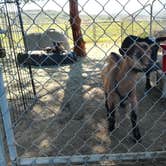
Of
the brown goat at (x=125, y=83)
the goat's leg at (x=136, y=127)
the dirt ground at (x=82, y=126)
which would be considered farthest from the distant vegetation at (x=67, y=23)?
the goat's leg at (x=136, y=127)

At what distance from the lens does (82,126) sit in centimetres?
414

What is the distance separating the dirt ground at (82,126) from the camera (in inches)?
141

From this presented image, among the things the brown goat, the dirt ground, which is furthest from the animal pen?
the brown goat

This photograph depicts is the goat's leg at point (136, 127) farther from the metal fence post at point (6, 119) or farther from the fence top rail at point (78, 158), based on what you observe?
the metal fence post at point (6, 119)

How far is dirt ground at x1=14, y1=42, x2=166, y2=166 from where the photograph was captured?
359 centimetres

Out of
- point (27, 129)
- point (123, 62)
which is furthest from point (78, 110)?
point (123, 62)

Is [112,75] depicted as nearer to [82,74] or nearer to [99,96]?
[99,96]

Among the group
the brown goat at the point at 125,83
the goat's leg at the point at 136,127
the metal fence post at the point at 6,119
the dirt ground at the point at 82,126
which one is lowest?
the dirt ground at the point at 82,126

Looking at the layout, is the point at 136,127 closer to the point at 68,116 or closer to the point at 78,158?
the point at 68,116

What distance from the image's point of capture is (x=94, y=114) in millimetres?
4594

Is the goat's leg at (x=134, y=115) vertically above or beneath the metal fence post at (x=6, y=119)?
beneath

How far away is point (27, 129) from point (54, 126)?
0.35m

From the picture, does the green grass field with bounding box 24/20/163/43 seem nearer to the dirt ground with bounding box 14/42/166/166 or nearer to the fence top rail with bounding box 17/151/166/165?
the dirt ground with bounding box 14/42/166/166

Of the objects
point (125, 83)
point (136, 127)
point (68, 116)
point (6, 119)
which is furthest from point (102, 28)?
point (68, 116)
